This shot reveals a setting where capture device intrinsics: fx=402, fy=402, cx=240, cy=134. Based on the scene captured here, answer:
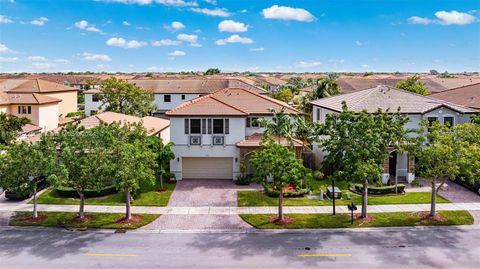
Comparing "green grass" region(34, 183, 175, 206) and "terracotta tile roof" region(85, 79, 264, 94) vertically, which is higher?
"terracotta tile roof" region(85, 79, 264, 94)

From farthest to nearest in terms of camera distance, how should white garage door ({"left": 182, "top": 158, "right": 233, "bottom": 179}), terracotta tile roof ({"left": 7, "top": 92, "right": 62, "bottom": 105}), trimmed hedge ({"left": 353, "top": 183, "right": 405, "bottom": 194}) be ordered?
terracotta tile roof ({"left": 7, "top": 92, "right": 62, "bottom": 105}) → white garage door ({"left": 182, "top": 158, "right": 233, "bottom": 179}) → trimmed hedge ({"left": 353, "top": 183, "right": 405, "bottom": 194})

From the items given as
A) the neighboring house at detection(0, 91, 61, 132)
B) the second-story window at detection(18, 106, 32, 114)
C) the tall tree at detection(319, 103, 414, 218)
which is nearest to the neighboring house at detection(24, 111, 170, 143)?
the neighboring house at detection(0, 91, 61, 132)

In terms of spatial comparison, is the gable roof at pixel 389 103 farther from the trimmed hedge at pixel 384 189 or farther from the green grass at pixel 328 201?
the green grass at pixel 328 201

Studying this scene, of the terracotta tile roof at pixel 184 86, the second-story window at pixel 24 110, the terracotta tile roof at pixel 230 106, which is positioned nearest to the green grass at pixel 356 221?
the terracotta tile roof at pixel 230 106

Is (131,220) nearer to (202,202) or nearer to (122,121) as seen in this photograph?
(202,202)

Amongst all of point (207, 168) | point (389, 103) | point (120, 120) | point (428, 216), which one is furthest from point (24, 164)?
point (389, 103)

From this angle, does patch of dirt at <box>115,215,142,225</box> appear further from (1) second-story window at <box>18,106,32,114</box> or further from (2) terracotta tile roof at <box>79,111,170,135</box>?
(1) second-story window at <box>18,106,32,114</box>
